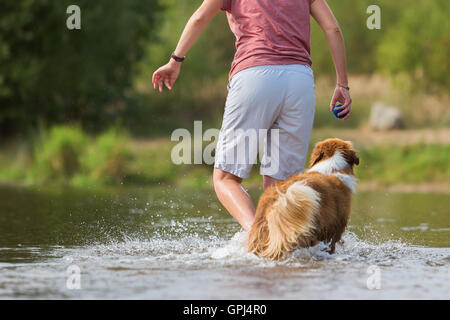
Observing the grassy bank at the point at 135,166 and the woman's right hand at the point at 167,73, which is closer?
the woman's right hand at the point at 167,73

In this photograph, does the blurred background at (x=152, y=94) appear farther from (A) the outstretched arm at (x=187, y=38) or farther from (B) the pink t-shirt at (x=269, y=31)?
(A) the outstretched arm at (x=187, y=38)

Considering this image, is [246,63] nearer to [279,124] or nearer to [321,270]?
[279,124]

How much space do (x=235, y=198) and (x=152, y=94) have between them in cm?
1936

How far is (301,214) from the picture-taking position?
484cm

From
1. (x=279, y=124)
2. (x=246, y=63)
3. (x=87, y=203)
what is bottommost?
(x=87, y=203)

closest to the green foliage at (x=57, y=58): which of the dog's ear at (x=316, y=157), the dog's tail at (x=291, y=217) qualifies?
the dog's ear at (x=316, y=157)

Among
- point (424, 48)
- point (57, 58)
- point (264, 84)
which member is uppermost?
point (424, 48)

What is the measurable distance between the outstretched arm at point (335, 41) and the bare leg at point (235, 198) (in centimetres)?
98

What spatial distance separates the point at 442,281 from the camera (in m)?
4.49

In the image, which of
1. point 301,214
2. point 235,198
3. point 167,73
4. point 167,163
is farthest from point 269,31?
point 167,163

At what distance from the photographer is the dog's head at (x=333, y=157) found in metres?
5.39

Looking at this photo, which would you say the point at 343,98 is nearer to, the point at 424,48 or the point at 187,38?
the point at 187,38
